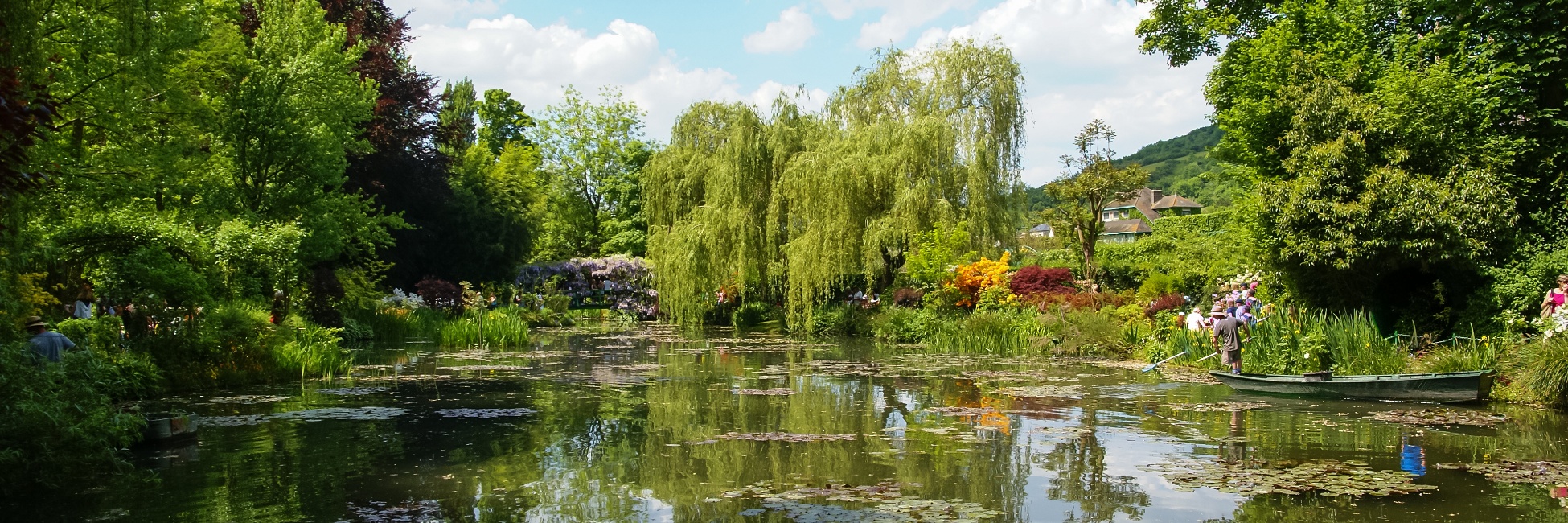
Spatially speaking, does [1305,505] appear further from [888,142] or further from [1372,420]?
[888,142]

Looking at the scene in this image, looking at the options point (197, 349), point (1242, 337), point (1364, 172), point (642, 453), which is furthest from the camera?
point (1242, 337)

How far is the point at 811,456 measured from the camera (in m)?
9.70

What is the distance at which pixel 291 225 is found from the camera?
1672 cm

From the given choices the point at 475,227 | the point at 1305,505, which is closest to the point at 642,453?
the point at 1305,505

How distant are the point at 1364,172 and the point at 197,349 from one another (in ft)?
56.5

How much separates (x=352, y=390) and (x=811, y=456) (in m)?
8.38

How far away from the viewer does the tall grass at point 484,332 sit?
24.5 m

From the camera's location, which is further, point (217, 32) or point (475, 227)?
point (475, 227)

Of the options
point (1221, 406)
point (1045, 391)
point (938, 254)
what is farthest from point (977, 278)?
point (1221, 406)

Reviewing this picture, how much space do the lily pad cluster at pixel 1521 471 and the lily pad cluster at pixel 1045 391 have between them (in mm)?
5702

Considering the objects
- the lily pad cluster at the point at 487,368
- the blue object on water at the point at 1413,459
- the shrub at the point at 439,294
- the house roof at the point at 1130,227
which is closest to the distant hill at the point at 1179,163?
the house roof at the point at 1130,227

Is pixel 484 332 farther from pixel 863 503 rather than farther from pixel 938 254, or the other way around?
pixel 863 503

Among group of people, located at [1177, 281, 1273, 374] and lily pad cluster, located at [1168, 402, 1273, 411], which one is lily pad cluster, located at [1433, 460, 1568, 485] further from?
group of people, located at [1177, 281, 1273, 374]

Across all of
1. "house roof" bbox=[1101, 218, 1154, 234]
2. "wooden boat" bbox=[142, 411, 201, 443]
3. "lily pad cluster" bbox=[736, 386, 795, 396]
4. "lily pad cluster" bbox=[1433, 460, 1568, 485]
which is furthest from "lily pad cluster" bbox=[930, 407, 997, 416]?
"house roof" bbox=[1101, 218, 1154, 234]
